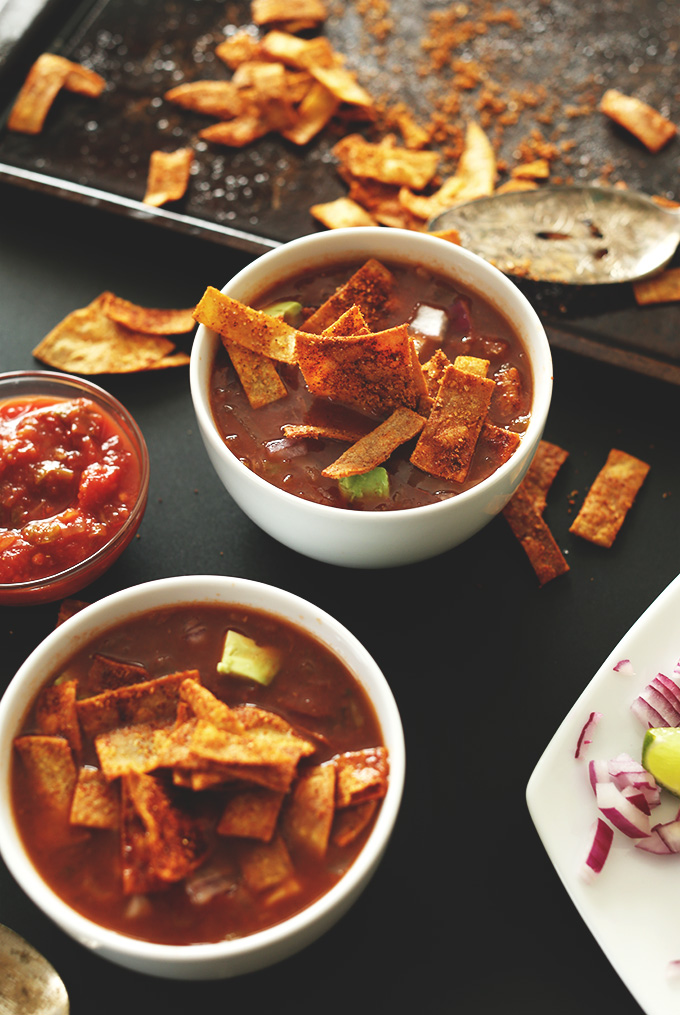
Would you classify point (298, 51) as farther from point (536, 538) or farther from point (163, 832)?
point (163, 832)

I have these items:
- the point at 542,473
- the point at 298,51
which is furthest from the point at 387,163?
the point at 542,473

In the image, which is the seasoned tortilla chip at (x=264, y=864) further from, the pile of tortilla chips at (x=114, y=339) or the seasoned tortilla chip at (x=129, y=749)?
the pile of tortilla chips at (x=114, y=339)


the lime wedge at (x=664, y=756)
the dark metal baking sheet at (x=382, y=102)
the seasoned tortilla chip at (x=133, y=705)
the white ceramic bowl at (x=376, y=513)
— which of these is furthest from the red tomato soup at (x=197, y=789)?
the dark metal baking sheet at (x=382, y=102)

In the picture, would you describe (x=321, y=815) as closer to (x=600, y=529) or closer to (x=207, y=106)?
(x=600, y=529)

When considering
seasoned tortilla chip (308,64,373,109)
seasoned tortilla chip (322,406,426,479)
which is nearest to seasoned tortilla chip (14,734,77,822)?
seasoned tortilla chip (322,406,426,479)

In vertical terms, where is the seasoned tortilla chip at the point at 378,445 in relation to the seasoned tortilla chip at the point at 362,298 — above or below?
below

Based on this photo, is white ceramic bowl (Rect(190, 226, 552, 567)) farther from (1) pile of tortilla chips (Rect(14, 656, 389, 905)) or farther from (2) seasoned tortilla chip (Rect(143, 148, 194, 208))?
(2) seasoned tortilla chip (Rect(143, 148, 194, 208))
